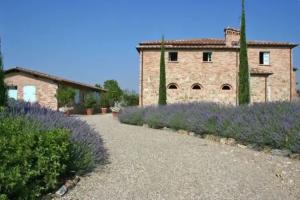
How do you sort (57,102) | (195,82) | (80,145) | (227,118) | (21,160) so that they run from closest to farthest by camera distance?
1. (21,160)
2. (80,145)
3. (227,118)
4. (195,82)
5. (57,102)

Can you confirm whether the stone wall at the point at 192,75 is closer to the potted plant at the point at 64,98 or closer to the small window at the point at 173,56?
the small window at the point at 173,56

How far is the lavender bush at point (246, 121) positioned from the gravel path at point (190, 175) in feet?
1.51

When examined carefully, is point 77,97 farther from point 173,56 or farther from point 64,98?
point 173,56

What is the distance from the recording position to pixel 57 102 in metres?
27.0

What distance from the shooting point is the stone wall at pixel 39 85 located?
90.3 ft

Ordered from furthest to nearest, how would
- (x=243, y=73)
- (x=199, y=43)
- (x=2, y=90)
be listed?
(x=199, y=43) < (x=243, y=73) < (x=2, y=90)

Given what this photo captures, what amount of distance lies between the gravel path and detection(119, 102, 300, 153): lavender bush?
46cm

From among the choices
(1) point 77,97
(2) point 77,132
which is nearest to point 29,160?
(2) point 77,132

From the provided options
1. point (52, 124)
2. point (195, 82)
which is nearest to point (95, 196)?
point (52, 124)

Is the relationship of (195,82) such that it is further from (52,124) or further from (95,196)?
(95,196)

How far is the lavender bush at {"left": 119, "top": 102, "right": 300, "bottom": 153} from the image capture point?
8.41 m

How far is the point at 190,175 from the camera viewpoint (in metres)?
6.57

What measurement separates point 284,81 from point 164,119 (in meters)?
15.2

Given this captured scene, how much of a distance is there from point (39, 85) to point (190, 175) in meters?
23.1
